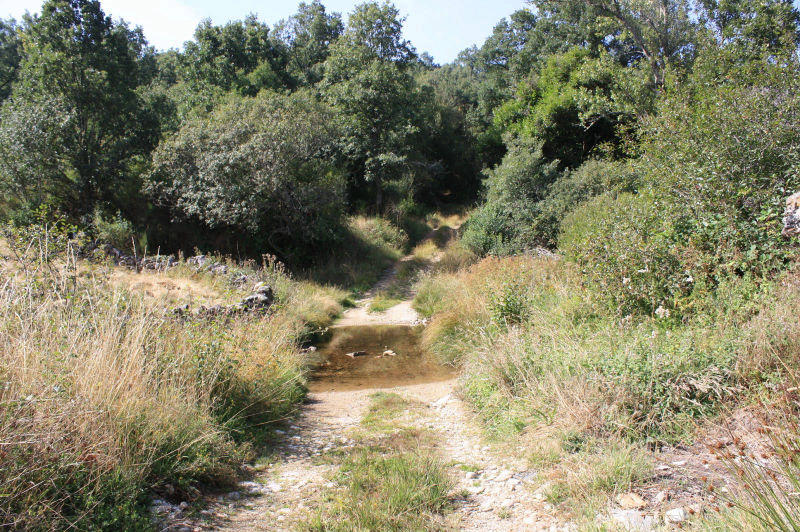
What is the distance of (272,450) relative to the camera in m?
4.84

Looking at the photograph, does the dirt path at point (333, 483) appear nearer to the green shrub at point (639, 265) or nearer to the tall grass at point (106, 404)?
the tall grass at point (106, 404)

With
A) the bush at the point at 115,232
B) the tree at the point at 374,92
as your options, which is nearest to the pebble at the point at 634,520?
the bush at the point at 115,232

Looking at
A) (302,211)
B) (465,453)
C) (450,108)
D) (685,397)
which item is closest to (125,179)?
(302,211)

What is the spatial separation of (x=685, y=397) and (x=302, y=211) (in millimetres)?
13580

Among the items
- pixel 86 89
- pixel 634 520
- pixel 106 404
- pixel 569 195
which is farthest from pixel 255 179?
pixel 634 520

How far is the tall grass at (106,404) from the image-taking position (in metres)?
2.89

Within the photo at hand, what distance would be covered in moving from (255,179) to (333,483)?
1265 cm

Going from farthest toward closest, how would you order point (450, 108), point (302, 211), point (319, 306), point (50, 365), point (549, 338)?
point (450, 108) → point (302, 211) → point (319, 306) → point (549, 338) → point (50, 365)

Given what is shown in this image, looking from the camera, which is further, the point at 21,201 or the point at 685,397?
the point at 21,201

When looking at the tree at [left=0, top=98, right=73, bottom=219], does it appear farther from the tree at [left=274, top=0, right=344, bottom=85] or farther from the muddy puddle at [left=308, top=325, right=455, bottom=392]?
the tree at [left=274, top=0, right=344, bottom=85]

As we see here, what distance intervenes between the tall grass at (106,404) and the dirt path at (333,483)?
0.34 meters

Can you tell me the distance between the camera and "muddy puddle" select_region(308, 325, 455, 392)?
7.99 metres

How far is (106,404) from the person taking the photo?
137 inches

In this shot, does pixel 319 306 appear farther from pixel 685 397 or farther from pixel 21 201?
pixel 21 201
